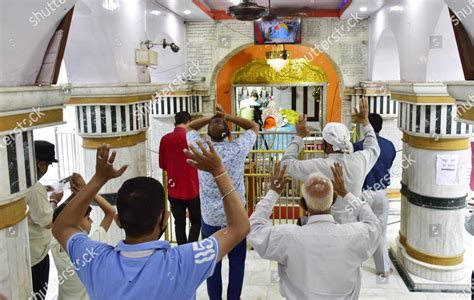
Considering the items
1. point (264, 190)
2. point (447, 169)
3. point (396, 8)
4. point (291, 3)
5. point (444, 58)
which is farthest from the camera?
point (291, 3)

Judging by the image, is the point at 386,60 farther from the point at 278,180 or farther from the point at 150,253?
the point at 150,253

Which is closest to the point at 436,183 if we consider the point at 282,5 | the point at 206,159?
the point at 206,159

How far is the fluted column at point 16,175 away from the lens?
2.24 meters

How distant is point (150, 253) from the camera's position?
1635mm

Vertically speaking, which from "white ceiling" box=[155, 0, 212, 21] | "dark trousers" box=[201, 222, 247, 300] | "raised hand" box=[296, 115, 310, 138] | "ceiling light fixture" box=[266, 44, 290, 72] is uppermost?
"white ceiling" box=[155, 0, 212, 21]

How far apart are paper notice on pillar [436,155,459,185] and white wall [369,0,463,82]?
2.82ft

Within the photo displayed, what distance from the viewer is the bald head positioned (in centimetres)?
228

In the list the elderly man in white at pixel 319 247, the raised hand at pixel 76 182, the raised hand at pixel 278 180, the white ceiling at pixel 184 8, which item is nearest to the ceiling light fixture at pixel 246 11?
the white ceiling at pixel 184 8

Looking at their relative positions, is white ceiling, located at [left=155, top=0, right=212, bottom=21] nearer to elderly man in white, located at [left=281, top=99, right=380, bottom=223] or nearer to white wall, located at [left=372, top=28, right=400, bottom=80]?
white wall, located at [left=372, top=28, right=400, bottom=80]

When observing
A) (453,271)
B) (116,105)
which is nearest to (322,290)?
(116,105)

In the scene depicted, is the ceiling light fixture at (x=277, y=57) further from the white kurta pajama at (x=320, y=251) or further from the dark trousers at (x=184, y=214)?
the white kurta pajama at (x=320, y=251)

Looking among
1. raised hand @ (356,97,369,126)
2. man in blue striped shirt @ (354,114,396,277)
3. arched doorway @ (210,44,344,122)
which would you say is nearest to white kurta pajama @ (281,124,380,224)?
raised hand @ (356,97,369,126)

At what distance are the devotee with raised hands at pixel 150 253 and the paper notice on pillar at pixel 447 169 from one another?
149 inches

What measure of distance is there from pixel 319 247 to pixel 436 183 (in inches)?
125
